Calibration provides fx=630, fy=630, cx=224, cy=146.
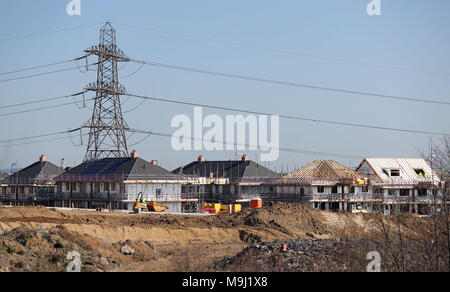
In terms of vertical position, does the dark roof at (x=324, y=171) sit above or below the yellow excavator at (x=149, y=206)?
above

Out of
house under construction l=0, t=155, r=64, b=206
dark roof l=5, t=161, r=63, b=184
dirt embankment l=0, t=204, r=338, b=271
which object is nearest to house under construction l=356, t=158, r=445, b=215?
dirt embankment l=0, t=204, r=338, b=271

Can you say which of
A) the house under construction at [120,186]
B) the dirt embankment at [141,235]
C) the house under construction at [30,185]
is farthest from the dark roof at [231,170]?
the dirt embankment at [141,235]

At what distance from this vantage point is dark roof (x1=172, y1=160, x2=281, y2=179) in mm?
75688

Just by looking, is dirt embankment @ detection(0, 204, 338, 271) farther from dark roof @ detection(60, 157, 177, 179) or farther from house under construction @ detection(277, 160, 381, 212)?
dark roof @ detection(60, 157, 177, 179)

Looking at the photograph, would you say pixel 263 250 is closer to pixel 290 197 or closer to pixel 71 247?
pixel 71 247

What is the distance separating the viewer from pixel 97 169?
6506 centimetres

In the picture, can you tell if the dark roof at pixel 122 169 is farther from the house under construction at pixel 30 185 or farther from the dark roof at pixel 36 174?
the dark roof at pixel 36 174

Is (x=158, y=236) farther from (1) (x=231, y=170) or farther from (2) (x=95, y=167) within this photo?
(1) (x=231, y=170)

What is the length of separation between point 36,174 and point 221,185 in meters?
22.6

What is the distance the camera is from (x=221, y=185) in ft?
246

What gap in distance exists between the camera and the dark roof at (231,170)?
7569cm

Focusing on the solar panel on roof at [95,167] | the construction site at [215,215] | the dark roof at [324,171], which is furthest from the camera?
the dark roof at [324,171]
